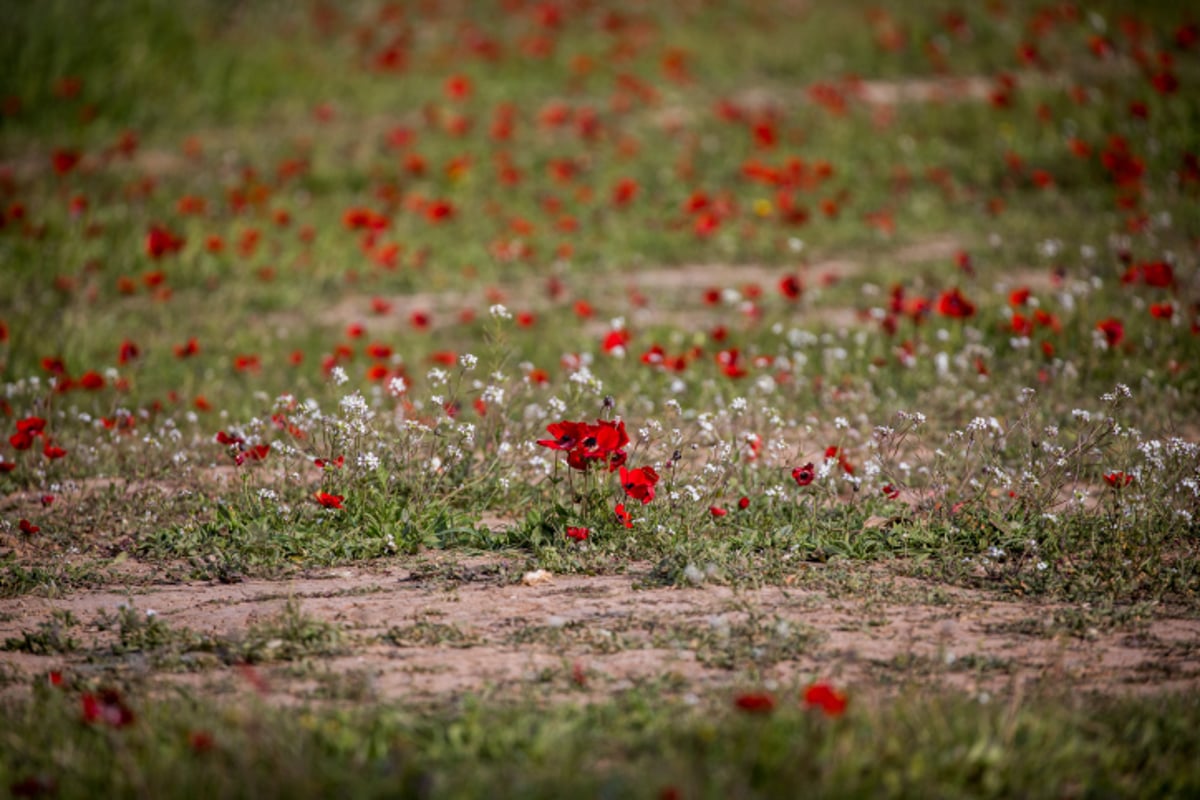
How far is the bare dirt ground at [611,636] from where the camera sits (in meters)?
3.17

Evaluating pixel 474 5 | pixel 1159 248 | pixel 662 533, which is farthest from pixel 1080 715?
pixel 474 5

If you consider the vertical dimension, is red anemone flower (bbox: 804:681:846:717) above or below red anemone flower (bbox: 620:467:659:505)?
below

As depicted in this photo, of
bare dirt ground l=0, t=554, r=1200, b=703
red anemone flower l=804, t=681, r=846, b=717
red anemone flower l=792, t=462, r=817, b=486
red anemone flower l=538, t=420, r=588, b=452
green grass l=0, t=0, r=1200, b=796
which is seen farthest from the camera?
red anemone flower l=792, t=462, r=817, b=486

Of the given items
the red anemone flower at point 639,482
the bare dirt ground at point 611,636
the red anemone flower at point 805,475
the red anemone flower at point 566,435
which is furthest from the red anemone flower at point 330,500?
the red anemone flower at point 805,475

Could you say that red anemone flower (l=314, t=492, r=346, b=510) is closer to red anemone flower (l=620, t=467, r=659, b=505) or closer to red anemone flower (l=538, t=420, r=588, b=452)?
red anemone flower (l=538, t=420, r=588, b=452)

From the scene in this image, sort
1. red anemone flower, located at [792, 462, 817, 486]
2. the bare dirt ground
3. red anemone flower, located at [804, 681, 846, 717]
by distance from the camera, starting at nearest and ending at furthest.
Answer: red anemone flower, located at [804, 681, 846, 717] → the bare dirt ground → red anemone flower, located at [792, 462, 817, 486]

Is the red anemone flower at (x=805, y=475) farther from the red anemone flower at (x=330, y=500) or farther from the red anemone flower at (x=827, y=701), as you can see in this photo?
the red anemone flower at (x=330, y=500)

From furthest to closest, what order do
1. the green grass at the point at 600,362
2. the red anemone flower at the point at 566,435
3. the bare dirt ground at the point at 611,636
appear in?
the red anemone flower at the point at 566,435, the bare dirt ground at the point at 611,636, the green grass at the point at 600,362

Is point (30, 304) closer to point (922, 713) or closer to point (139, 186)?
point (139, 186)

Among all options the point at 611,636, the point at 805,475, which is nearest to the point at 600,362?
the point at 805,475

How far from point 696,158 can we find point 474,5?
6.16 metres

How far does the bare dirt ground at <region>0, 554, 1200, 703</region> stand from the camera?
3174 mm

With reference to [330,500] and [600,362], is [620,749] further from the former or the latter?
[600,362]

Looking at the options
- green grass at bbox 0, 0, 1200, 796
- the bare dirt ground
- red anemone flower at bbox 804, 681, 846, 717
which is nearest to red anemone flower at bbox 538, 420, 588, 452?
green grass at bbox 0, 0, 1200, 796
